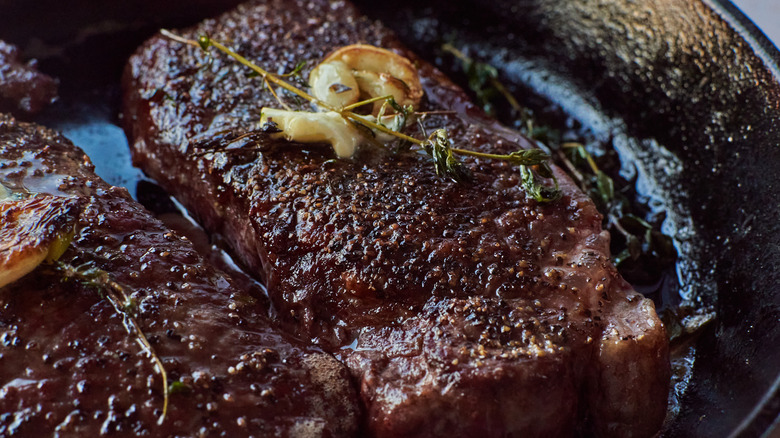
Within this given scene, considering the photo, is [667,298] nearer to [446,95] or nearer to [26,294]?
[446,95]

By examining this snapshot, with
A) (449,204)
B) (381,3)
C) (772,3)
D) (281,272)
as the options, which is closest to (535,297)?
(449,204)

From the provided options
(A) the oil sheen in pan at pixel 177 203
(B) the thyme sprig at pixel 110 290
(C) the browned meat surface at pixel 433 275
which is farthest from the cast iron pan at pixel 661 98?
(B) the thyme sprig at pixel 110 290

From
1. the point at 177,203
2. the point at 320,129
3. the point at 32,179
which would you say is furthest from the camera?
the point at 177,203

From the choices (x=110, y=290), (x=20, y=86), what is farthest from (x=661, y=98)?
(x=20, y=86)

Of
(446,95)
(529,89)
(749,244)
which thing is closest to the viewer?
(749,244)

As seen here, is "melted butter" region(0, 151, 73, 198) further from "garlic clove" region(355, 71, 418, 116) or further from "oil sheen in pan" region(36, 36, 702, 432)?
"garlic clove" region(355, 71, 418, 116)

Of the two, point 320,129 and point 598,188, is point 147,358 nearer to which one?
point 320,129
